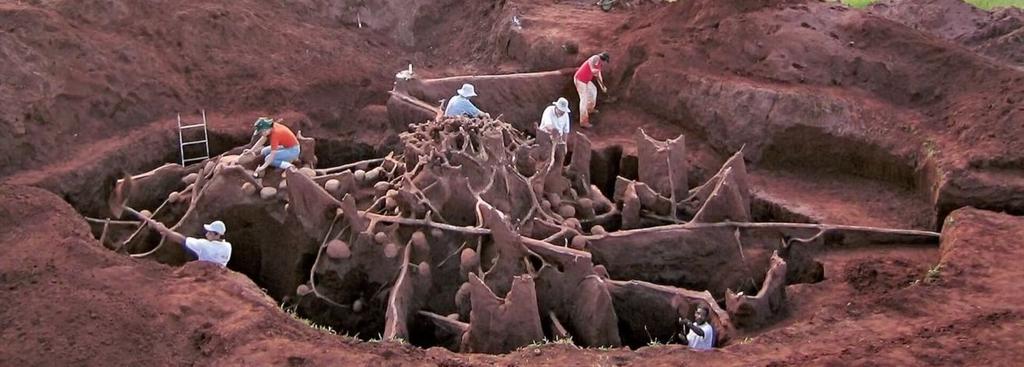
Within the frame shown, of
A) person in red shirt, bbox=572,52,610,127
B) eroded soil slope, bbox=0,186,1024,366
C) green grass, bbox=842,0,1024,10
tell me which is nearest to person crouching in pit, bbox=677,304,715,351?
eroded soil slope, bbox=0,186,1024,366

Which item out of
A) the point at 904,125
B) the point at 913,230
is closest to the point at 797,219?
the point at 913,230

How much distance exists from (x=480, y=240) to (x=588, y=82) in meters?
4.96

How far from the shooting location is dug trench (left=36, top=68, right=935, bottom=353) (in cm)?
1007

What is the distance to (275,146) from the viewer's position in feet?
37.0

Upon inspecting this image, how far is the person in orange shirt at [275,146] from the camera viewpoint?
1125 centimetres

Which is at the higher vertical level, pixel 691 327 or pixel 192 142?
pixel 192 142

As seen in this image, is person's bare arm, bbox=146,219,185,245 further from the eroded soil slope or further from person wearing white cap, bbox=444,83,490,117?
person wearing white cap, bbox=444,83,490,117

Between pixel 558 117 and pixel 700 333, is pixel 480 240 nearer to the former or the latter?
pixel 700 333

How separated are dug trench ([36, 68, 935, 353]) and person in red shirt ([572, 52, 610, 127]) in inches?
106

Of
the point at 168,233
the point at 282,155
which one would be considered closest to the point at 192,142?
the point at 282,155

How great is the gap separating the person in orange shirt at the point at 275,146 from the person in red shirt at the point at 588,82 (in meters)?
4.93

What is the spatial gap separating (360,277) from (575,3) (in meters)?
9.75

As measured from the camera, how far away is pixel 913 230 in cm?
1126

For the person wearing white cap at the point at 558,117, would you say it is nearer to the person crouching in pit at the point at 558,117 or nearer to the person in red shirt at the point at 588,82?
the person crouching in pit at the point at 558,117
